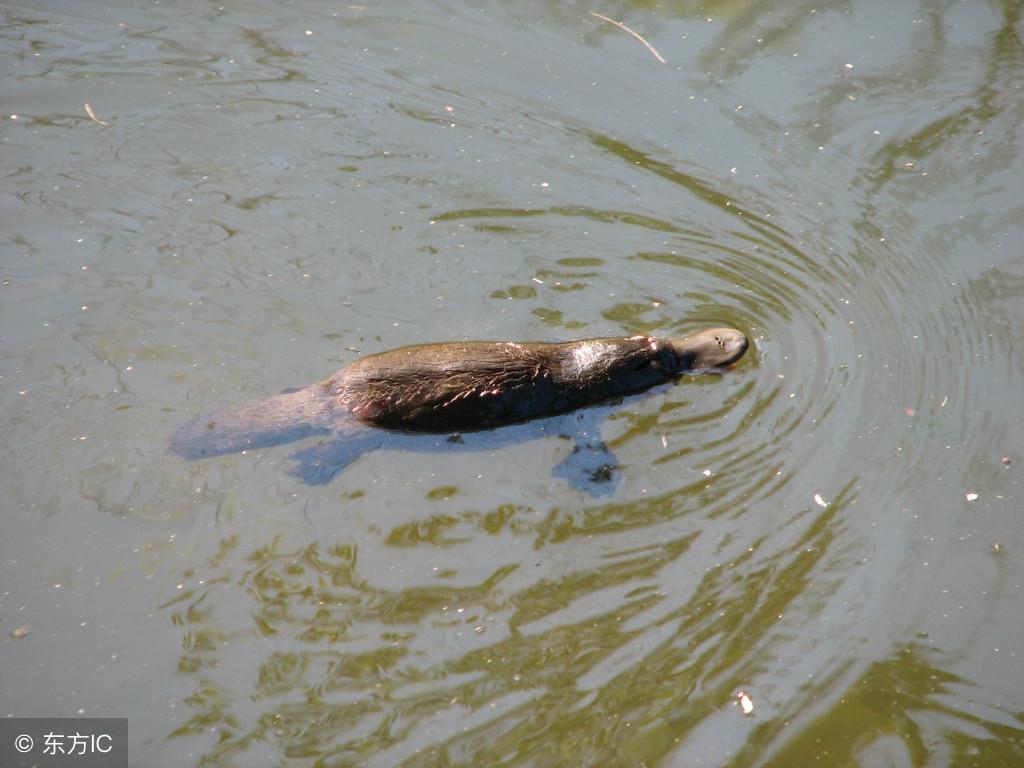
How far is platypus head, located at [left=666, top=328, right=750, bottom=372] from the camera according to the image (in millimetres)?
5906

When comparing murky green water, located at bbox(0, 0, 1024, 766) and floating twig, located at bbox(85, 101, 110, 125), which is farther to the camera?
floating twig, located at bbox(85, 101, 110, 125)

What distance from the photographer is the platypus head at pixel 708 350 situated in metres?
5.91

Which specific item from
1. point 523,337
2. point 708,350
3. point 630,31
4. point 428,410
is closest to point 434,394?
point 428,410

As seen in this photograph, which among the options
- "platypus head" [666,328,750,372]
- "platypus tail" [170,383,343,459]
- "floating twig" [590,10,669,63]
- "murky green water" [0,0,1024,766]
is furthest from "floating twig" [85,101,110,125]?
"platypus head" [666,328,750,372]

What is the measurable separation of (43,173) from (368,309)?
296 centimetres

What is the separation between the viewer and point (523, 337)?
6047 millimetres

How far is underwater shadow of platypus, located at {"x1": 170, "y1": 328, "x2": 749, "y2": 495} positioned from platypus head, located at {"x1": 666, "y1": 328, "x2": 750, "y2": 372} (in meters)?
0.51

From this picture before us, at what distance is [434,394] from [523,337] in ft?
3.18

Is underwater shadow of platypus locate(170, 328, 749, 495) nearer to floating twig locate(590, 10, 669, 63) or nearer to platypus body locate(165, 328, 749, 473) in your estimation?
platypus body locate(165, 328, 749, 473)

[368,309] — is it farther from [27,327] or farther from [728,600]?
[728,600]

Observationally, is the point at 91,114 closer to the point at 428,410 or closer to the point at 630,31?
the point at 428,410

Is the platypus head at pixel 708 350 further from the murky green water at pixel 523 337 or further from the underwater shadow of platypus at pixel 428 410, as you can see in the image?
the underwater shadow of platypus at pixel 428 410

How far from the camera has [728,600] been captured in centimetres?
470

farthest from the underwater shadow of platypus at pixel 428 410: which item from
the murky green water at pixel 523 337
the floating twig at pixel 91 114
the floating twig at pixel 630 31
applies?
the floating twig at pixel 630 31
